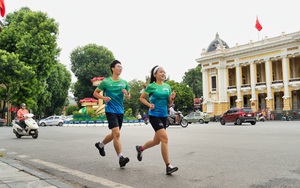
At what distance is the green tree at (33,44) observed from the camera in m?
36.0

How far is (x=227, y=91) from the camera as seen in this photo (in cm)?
→ 5609

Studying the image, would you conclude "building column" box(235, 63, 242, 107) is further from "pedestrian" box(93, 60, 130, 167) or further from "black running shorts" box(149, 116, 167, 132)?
"black running shorts" box(149, 116, 167, 132)

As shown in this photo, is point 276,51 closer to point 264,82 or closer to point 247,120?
point 264,82

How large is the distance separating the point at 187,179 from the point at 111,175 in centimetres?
127

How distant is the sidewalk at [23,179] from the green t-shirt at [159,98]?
2.00 m

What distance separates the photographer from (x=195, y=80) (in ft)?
259

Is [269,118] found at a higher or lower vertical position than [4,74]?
lower

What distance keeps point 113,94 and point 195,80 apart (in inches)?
2900

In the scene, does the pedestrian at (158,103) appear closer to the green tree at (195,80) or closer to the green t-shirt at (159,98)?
the green t-shirt at (159,98)

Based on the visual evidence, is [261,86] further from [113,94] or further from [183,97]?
[113,94]

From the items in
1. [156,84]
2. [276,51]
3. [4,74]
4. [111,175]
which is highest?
[276,51]

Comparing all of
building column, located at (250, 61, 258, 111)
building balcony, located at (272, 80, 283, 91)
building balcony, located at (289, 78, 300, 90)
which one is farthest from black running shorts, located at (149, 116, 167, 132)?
building column, located at (250, 61, 258, 111)

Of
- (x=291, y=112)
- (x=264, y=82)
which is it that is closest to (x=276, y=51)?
(x=264, y=82)

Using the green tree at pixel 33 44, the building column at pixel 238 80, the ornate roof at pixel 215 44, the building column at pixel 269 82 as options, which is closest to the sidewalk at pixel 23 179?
the green tree at pixel 33 44
